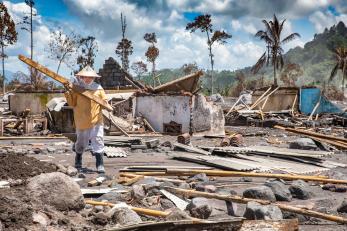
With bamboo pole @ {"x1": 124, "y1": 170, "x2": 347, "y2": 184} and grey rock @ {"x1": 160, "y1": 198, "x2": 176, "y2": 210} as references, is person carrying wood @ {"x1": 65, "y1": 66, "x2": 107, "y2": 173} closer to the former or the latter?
bamboo pole @ {"x1": 124, "y1": 170, "x2": 347, "y2": 184}

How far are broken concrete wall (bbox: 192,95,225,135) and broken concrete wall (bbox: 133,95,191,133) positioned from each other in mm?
246

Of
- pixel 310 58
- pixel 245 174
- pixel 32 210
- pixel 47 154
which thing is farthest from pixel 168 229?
pixel 310 58

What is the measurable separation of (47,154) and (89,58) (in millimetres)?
33193

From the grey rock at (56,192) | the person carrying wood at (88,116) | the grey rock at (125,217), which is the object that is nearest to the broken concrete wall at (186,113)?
the person carrying wood at (88,116)

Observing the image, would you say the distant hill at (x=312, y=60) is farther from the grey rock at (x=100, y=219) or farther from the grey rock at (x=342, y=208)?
the grey rock at (x=100, y=219)

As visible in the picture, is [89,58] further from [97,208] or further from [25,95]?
[97,208]

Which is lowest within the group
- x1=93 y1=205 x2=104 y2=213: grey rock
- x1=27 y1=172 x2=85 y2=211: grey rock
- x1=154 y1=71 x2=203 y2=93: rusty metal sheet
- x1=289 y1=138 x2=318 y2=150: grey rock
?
x1=93 y1=205 x2=104 y2=213: grey rock

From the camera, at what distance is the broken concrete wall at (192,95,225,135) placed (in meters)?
15.1

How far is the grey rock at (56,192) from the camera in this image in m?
4.45

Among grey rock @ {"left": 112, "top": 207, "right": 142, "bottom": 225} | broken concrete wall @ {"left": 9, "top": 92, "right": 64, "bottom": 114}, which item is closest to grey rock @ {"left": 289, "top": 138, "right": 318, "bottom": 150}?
grey rock @ {"left": 112, "top": 207, "right": 142, "bottom": 225}

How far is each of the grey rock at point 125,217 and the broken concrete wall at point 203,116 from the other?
10.9 m

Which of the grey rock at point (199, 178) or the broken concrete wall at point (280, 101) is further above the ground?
the broken concrete wall at point (280, 101)

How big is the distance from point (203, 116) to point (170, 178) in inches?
326

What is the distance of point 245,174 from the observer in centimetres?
695
